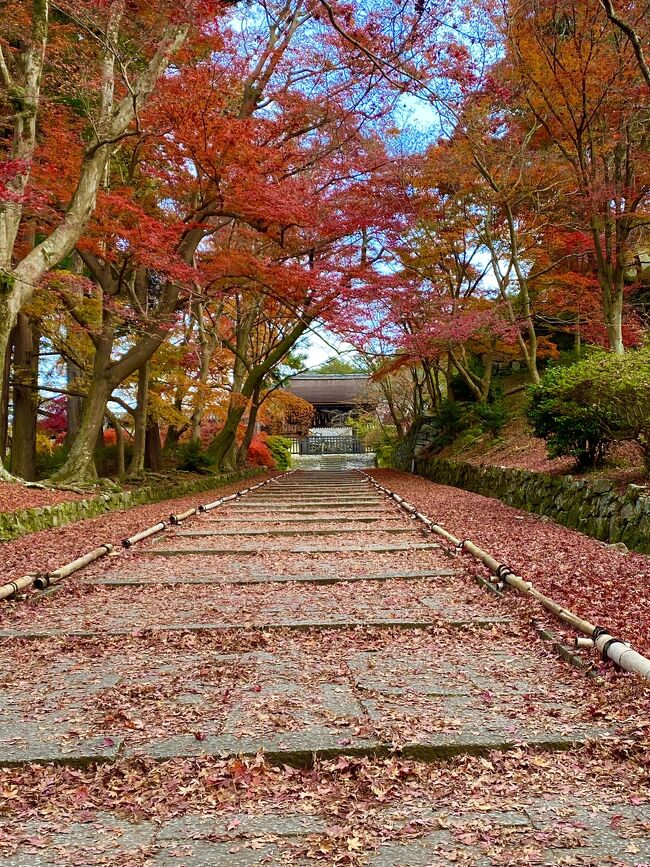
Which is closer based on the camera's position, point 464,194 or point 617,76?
point 617,76

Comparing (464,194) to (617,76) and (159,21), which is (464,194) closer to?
(617,76)

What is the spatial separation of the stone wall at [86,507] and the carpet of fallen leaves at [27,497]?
0.11m

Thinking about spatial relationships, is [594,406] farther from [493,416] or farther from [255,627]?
[493,416]

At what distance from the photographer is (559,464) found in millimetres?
8961

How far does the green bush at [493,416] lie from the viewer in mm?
14438

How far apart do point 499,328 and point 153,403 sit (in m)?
7.48

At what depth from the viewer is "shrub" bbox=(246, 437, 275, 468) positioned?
2439cm

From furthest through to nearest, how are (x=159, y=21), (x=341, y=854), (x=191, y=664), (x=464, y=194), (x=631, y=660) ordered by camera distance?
(x=464, y=194) < (x=159, y=21) < (x=191, y=664) < (x=631, y=660) < (x=341, y=854)

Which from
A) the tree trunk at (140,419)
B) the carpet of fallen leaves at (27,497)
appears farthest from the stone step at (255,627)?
the tree trunk at (140,419)

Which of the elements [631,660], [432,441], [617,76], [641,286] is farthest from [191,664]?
[432,441]

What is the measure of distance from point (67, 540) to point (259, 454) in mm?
18330

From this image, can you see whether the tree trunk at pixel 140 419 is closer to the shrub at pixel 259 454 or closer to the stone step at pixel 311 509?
the stone step at pixel 311 509

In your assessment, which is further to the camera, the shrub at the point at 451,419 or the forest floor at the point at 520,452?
the shrub at the point at 451,419

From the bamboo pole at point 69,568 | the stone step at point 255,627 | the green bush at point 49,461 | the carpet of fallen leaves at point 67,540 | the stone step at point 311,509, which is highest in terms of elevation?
the green bush at point 49,461
